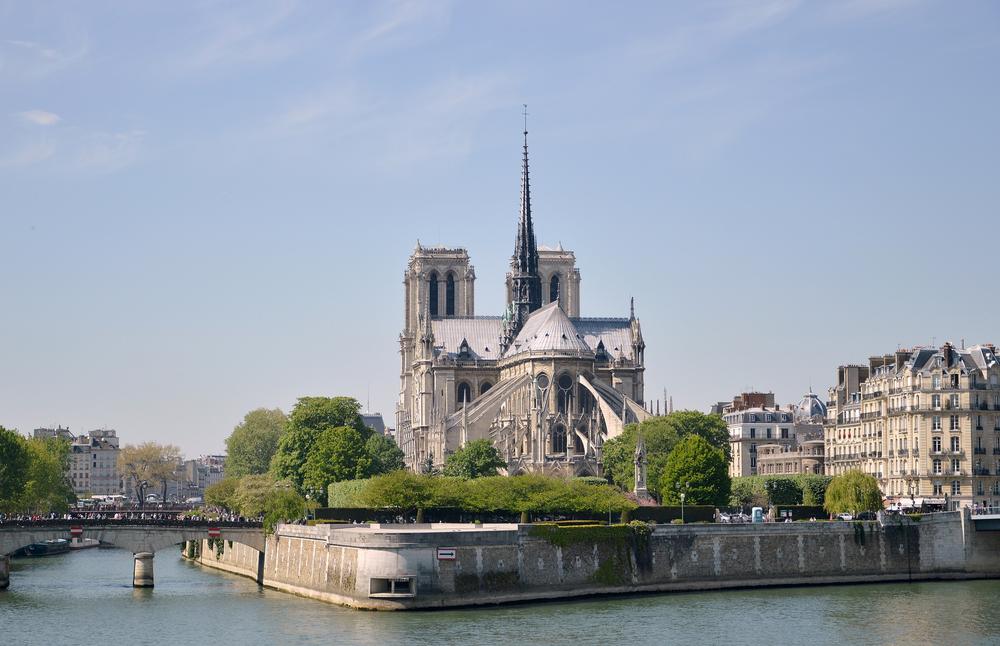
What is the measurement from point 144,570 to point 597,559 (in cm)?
2313

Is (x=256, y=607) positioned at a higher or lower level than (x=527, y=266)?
lower

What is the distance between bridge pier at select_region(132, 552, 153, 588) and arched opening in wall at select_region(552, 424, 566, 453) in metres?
57.2

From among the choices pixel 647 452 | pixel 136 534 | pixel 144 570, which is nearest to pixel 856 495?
pixel 647 452

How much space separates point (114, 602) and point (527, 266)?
3487 inches

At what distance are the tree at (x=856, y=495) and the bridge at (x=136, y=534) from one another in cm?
2867

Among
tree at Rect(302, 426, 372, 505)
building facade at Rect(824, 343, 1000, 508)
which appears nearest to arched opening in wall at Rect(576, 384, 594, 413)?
tree at Rect(302, 426, 372, 505)

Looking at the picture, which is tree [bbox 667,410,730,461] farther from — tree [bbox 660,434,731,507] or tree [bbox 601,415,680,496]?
tree [bbox 660,434,731,507]

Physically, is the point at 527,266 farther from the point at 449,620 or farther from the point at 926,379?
the point at 449,620

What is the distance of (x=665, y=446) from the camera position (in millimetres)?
116875

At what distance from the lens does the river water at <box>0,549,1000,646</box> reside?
204 feet

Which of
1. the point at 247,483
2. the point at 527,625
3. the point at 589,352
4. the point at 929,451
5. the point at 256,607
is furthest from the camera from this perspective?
the point at 589,352

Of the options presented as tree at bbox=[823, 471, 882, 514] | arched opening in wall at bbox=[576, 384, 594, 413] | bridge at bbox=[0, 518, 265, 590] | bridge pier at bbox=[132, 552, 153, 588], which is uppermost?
arched opening in wall at bbox=[576, 384, 594, 413]

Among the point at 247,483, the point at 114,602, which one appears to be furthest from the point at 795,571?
the point at 247,483

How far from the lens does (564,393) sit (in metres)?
143
